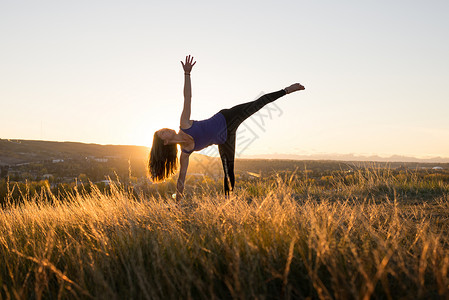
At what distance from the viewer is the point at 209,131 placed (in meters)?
5.36

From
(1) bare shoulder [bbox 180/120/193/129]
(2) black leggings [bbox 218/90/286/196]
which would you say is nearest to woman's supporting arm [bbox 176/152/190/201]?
(1) bare shoulder [bbox 180/120/193/129]

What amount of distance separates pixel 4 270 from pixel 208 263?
2477 mm

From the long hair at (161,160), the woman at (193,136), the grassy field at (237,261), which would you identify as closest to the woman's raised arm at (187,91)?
the woman at (193,136)

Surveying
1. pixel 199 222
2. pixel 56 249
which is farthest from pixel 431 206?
pixel 56 249

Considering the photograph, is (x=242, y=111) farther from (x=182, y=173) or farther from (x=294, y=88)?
(x=182, y=173)

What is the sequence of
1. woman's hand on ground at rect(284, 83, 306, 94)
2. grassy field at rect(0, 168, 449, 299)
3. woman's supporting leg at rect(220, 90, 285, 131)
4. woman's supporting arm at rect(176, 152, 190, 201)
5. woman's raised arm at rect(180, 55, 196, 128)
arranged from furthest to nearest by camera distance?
woman's hand on ground at rect(284, 83, 306, 94), woman's supporting leg at rect(220, 90, 285, 131), woman's supporting arm at rect(176, 152, 190, 201), woman's raised arm at rect(180, 55, 196, 128), grassy field at rect(0, 168, 449, 299)

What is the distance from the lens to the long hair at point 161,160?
217 inches

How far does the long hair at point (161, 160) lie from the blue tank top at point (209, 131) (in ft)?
0.98

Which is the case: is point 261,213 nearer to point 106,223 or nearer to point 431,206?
point 106,223

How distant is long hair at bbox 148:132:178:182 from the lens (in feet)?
18.0

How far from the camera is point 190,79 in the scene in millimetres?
4977

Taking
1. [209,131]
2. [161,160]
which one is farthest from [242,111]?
[161,160]

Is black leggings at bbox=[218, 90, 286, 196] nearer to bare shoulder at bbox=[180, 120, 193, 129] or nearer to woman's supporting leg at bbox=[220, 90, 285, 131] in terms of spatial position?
→ woman's supporting leg at bbox=[220, 90, 285, 131]

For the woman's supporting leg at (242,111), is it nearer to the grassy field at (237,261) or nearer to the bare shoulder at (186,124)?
the bare shoulder at (186,124)
